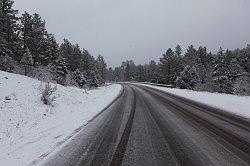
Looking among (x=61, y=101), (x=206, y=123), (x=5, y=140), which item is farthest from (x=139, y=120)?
(x=61, y=101)

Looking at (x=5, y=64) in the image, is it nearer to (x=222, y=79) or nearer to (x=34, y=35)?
(x=34, y=35)

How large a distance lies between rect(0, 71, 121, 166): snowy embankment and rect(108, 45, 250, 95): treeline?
20101 millimetres

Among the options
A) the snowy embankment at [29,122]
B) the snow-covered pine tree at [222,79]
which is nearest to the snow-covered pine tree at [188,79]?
the snow-covered pine tree at [222,79]

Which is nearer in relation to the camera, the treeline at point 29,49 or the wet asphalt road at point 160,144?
the wet asphalt road at point 160,144

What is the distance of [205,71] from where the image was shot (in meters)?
74.6

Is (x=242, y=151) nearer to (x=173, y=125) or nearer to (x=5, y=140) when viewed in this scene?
(x=173, y=125)

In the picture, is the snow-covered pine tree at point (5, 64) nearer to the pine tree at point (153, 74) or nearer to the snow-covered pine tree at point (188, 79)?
the snow-covered pine tree at point (188, 79)

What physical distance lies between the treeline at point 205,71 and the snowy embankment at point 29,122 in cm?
2010

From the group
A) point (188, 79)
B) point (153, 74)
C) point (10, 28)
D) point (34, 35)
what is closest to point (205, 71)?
point (188, 79)

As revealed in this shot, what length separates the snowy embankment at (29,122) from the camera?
7683 mm

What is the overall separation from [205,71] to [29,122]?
222ft

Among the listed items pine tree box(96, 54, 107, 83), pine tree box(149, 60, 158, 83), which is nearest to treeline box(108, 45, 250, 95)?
pine tree box(149, 60, 158, 83)

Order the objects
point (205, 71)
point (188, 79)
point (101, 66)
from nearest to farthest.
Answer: point (188, 79), point (205, 71), point (101, 66)

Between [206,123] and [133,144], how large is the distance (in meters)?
4.43
